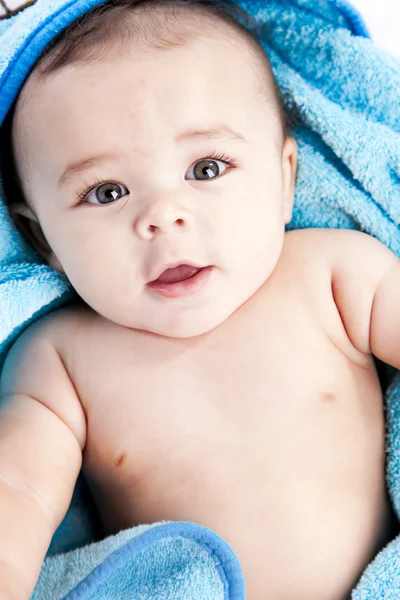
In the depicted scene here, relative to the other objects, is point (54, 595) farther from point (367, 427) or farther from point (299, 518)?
point (367, 427)

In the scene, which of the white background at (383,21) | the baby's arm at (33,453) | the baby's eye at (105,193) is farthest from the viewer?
the white background at (383,21)

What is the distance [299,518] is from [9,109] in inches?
29.1

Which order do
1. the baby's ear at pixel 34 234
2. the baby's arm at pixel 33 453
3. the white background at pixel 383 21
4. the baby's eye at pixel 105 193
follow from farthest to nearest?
1. the white background at pixel 383 21
2. the baby's ear at pixel 34 234
3. the baby's eye at pixel 105 193
4. the baby's arm at pixel 33 453

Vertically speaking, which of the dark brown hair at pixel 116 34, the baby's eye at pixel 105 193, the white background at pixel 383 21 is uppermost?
the dark brown hair at pixel 116 34

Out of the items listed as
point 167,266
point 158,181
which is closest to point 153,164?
point 158,181

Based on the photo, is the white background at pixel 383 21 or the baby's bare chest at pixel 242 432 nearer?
the baby's bare chest at pixel 242 432

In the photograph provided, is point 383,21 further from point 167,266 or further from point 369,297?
point 167,266

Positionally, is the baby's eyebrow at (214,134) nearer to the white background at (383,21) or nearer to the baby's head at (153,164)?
the baby's head at (153,164)

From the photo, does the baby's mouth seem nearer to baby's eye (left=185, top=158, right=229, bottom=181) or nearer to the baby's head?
the baby's head

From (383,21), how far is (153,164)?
686 millimetres

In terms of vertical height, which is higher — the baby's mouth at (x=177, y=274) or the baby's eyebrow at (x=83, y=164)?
the baby's eyebrow at (x=83, y=164)

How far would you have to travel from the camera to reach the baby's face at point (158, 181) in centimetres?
99

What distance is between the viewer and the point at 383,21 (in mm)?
1414

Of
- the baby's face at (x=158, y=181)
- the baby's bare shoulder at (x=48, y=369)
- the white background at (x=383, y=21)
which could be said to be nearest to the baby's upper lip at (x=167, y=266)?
the baby's face at (x=158, y=181)
